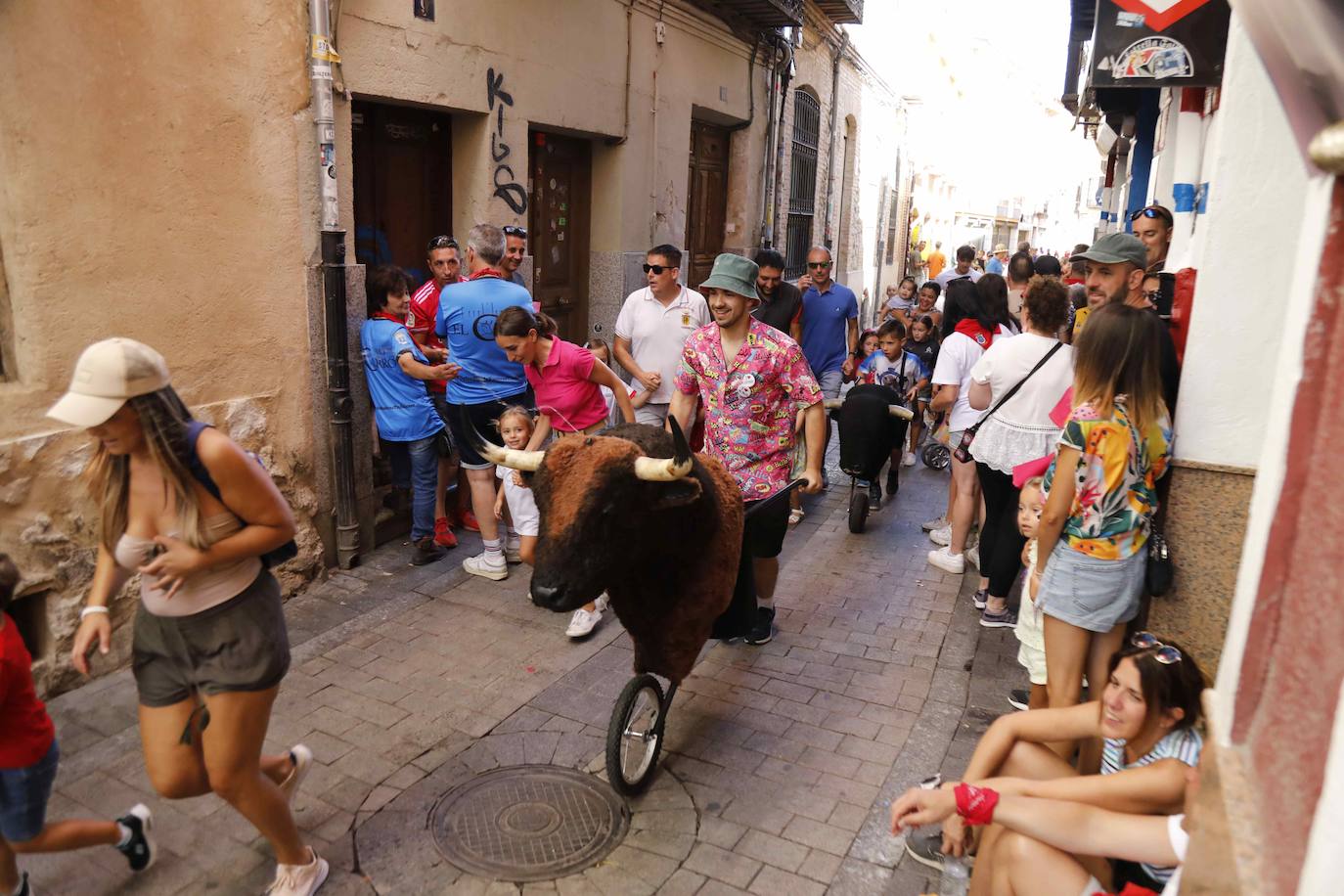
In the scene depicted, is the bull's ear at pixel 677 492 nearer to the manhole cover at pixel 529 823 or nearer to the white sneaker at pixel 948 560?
the manhole cover at pixel 529 823

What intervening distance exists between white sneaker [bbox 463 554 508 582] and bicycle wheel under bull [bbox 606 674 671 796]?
2379mm

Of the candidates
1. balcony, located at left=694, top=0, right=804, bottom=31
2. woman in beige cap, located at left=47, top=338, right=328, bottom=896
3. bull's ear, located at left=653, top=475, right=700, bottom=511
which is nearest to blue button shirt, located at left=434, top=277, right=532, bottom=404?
bull's ear, located at left=653, top=475, right=700, bottom=511

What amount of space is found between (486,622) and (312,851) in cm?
231

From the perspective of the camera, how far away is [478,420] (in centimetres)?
610

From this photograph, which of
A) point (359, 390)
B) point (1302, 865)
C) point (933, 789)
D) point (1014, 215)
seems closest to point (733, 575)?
point (933, 789)

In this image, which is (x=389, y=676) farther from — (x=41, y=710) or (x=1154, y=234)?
(x=1154, y=234)

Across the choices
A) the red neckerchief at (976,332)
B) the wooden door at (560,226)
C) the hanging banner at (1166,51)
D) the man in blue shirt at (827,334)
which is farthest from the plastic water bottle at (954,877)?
the wooden door at (560,226)

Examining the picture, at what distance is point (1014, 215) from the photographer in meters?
35.3

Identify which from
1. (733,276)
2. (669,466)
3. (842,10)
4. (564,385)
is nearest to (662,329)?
(564,385)

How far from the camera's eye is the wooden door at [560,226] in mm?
8781

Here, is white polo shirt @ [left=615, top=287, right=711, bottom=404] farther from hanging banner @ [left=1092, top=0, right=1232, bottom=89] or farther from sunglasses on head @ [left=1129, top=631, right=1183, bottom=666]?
sunglasses on head @ [left=1129, top=631, right=1183, bottom=666]

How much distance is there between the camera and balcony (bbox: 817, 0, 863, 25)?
14055 millimetres

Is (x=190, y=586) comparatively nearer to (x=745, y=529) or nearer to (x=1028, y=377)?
(x=745, y=529)

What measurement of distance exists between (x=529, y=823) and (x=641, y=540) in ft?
4.13
